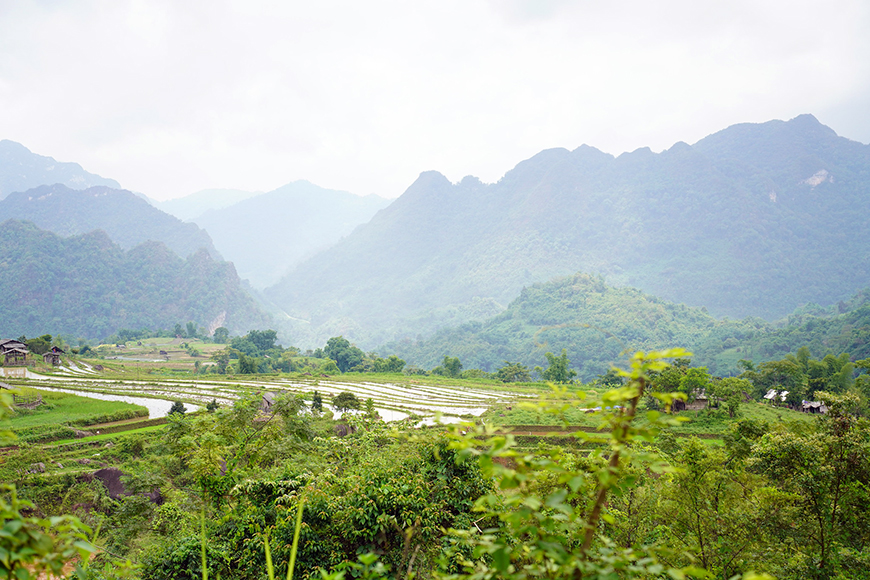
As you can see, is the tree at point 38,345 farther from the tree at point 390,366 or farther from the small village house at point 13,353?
the tree at point 390,366


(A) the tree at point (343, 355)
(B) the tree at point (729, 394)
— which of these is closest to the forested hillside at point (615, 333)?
(A) the tree at point (343, 355)

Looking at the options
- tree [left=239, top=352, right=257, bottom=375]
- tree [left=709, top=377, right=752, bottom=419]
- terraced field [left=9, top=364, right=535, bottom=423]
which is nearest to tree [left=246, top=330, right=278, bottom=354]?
tree [left=239, top=352, right=257, bottom=375]

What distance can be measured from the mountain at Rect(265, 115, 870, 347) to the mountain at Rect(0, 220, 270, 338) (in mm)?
31647

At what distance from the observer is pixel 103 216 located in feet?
566

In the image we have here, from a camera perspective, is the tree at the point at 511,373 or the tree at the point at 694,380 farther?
the tree at the point at 511,373

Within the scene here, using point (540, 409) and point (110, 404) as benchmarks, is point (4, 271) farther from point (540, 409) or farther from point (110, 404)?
point (540, 409)

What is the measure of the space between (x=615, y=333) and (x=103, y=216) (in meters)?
192

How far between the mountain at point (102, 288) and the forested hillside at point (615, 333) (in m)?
58.2

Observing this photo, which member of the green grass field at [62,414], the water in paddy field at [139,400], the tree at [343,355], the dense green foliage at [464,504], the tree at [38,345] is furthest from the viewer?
the tree at [343,355]

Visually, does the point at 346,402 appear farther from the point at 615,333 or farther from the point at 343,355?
the point at 615,333

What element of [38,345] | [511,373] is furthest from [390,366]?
[38,345]

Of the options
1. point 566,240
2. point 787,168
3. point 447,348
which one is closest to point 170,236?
point 447,348

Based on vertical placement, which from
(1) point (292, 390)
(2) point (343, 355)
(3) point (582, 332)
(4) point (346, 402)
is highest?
(3) point (582, 332)

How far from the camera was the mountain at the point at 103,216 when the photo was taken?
527 feet
